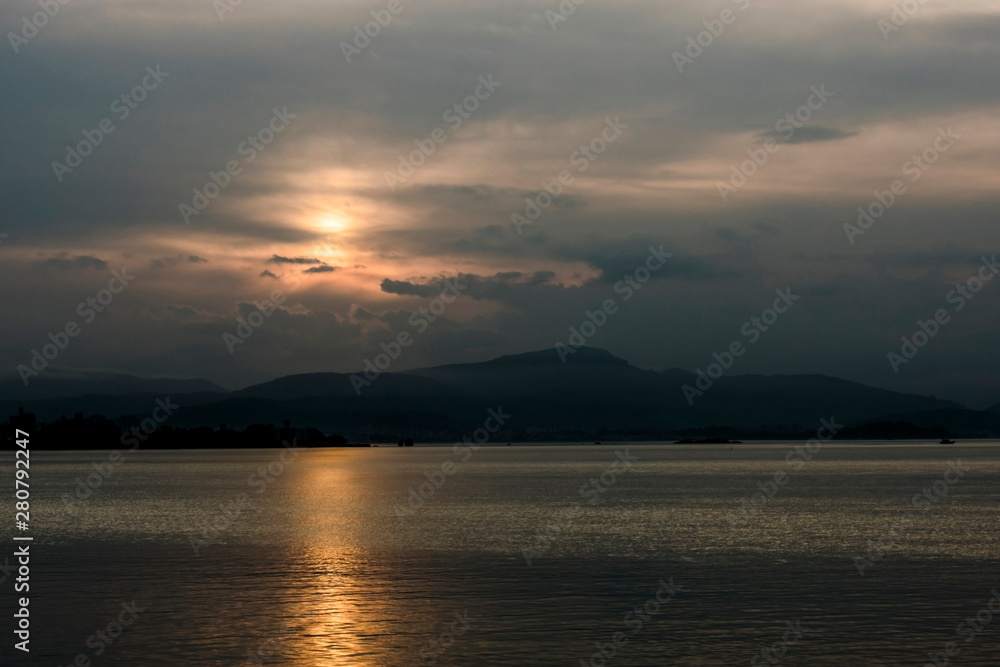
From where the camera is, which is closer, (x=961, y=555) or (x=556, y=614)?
(x=556, y=614)

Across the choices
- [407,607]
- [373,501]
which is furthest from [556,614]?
[373,501]

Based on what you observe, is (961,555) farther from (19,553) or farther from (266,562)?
(19,553)

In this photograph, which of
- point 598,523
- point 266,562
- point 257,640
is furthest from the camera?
point 598,523

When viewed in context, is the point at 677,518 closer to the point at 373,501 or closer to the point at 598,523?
the point at 598,523

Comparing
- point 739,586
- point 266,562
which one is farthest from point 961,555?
point 266,562

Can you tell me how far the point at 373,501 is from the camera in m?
107

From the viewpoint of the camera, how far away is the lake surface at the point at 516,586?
32.2m

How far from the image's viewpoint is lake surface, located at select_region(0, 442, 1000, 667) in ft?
106

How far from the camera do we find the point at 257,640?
33.4 metres

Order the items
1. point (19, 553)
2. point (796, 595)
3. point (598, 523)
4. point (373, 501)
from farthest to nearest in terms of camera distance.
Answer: point (373, 501)
point (598, 523)
point (19, 553)
point (796, 595)

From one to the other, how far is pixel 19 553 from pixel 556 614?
35.2 m

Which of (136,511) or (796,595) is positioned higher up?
(136,511)

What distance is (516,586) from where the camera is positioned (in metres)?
44.2

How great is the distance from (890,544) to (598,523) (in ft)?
69.6
